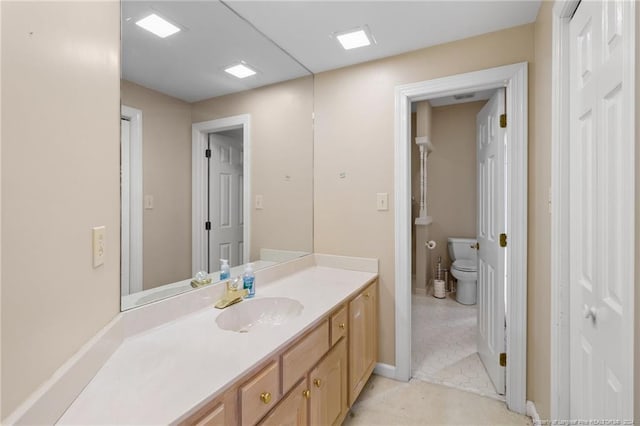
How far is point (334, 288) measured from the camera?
181cm

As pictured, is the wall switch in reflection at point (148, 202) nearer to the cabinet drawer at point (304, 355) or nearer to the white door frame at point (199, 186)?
the white door frame at point (199, 186)

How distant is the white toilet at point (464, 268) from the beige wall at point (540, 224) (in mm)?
1732

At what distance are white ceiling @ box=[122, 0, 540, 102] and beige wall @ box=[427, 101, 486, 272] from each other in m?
2.52

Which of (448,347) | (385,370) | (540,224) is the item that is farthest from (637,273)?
(448,347)

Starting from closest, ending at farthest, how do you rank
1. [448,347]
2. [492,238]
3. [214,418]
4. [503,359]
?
[214,418] < [503,359] < [492,238] < [448,347]

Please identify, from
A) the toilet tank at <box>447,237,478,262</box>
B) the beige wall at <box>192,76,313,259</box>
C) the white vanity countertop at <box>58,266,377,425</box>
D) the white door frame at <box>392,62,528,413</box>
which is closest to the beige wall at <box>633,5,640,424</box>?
the white vanity countertop at <box>58,266,377,425</box>

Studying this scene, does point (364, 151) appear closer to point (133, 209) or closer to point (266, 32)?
point (266, 32)

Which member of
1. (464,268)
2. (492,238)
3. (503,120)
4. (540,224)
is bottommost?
(464,268)

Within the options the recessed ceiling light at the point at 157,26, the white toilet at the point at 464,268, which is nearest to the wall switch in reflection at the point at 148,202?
the recessed ceiling light at the point at 157,26

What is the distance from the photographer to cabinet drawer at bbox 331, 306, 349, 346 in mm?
1504

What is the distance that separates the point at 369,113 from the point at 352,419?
6.57 ft

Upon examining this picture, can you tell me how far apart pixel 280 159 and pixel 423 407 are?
188 cm

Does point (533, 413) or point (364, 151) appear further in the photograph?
point (364, 151)

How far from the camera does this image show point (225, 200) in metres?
1.73
